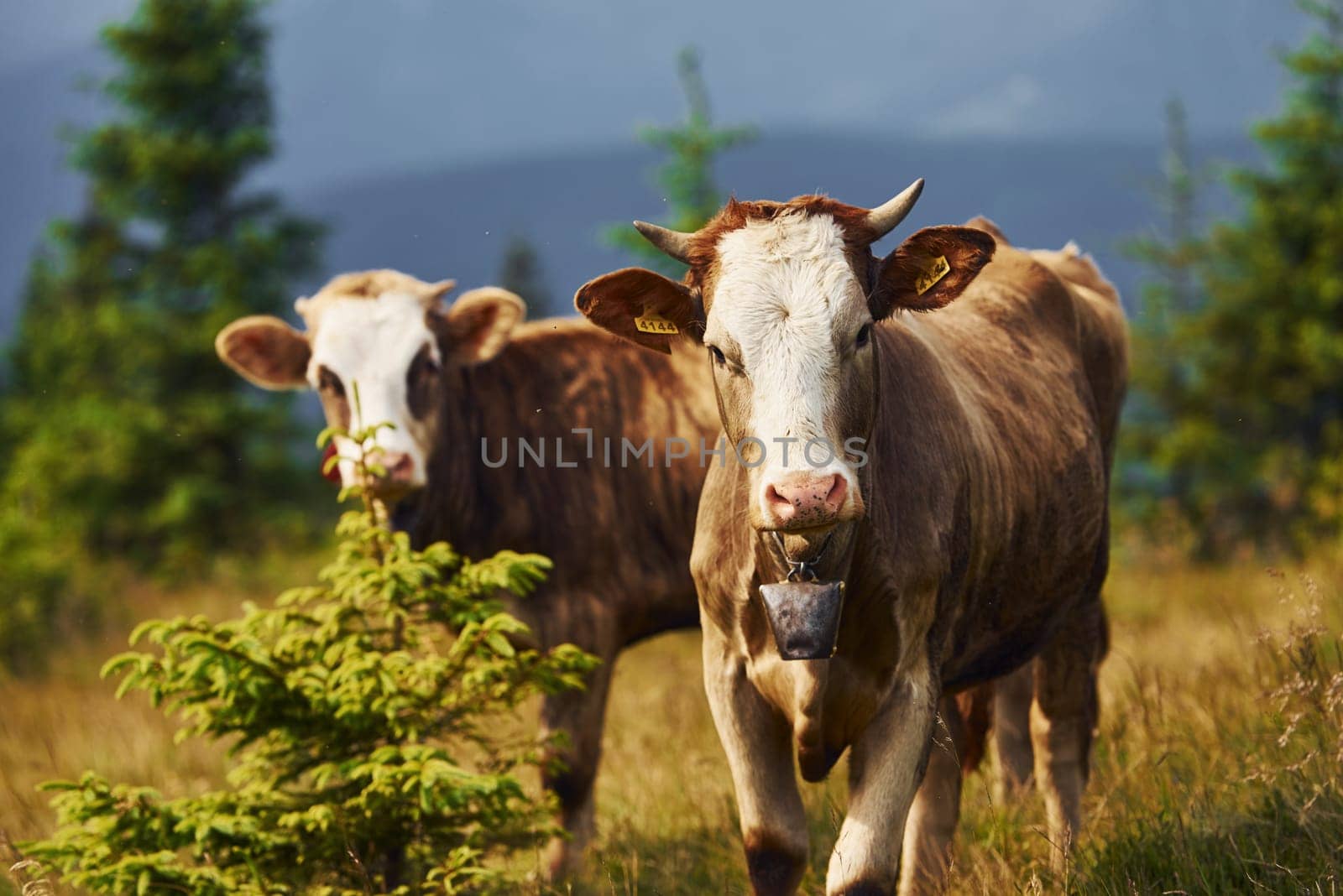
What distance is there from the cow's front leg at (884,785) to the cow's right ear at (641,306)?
1156 millimetres

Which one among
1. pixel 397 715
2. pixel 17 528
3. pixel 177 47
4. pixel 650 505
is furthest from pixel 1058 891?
pixel 177 47

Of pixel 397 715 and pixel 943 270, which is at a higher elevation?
pixel 943 270

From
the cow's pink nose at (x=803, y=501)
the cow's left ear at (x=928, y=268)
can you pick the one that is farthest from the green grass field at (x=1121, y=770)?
the cow's left ear at (x=928, y=268)

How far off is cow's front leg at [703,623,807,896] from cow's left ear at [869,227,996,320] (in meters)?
1.05

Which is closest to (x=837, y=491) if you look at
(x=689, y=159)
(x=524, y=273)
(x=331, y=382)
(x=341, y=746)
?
(x=341, y=746)

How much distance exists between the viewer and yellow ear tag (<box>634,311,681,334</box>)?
4102 mm

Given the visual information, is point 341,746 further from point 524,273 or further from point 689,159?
point 524,273

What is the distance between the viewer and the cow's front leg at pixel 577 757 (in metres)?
6.13

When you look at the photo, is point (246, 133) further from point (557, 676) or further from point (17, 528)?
point (557, 676)

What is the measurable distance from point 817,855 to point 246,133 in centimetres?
1602

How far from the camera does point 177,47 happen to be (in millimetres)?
19047

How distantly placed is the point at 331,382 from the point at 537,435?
3.26 feet

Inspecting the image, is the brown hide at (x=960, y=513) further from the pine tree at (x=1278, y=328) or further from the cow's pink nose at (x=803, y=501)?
the pine tree at (x=1278, y=328)

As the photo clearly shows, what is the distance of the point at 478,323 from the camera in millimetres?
6660
